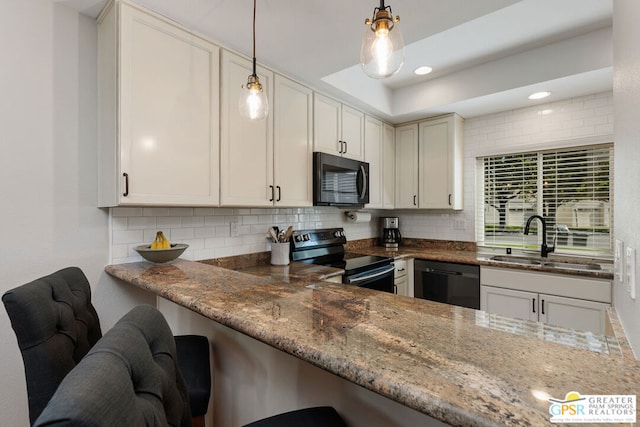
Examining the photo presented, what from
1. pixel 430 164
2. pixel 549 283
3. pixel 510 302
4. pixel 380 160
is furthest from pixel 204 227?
pixel 549 283

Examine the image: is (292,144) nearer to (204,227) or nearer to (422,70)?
(204,227)

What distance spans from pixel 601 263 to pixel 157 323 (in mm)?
3382

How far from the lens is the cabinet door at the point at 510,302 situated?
8.17 ft

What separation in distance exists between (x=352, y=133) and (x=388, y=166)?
753 millimetres

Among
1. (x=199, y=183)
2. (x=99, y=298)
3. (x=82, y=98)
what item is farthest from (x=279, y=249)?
(x=82, y=98)

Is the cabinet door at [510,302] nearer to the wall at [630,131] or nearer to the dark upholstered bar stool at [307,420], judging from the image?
the wall at [630,131]

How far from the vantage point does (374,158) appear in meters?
3.34

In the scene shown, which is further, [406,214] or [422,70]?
[406,214]

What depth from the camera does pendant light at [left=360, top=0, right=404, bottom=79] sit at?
3.45 ft

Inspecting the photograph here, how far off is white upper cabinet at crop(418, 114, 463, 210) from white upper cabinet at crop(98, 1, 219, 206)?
2388mm

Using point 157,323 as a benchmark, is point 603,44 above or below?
above

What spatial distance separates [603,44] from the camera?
2.23 metres

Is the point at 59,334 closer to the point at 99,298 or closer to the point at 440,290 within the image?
the point at 99,298

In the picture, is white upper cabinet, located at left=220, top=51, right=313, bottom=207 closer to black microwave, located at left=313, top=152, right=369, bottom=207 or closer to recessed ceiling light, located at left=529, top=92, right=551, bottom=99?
black microwave, located at left=313, top=152, right=369, bottom=207
